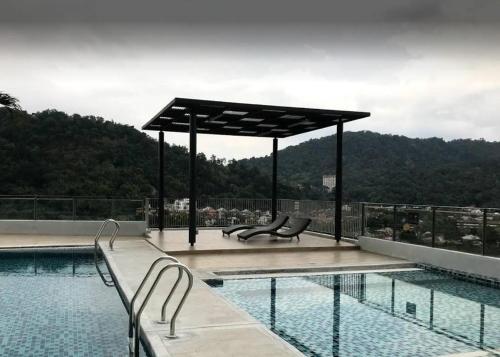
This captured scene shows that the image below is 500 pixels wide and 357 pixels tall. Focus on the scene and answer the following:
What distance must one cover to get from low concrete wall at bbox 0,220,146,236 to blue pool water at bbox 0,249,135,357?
4748 mm

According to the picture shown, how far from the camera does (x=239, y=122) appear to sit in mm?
13727

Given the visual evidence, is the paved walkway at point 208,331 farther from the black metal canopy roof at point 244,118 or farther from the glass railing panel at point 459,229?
the glass railing panel at point 459,229

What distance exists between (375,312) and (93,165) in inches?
927

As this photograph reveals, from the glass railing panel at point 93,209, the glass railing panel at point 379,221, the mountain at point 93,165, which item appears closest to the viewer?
the glass railing panel at point 379,221

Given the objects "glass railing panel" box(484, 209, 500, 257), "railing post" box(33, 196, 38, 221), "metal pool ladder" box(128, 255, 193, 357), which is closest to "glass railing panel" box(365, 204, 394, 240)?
"glass railing panel" box(484, 209, 500, 257)

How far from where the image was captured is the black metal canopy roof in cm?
1128

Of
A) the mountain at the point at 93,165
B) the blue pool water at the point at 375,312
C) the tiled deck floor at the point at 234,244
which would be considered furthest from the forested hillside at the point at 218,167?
the blue pool water at the point at 375,312

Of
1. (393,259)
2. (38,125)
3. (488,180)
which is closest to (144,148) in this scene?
(38,125)

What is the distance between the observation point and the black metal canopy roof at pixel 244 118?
11281 mm

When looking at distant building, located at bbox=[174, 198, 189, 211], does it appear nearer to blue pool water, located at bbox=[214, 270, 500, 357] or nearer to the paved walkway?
blue pool water, located at bbox=[214, 270, 500, 357]

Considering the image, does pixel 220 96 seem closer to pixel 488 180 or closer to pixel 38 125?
pixel 38 125

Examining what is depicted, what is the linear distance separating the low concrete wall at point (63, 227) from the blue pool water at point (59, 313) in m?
4.75

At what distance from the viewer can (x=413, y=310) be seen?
7172 mm

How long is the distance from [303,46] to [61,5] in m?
2.51
